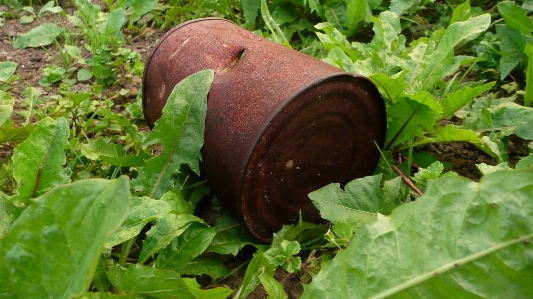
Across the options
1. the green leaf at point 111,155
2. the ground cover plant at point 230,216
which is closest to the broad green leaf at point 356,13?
the ground cover plant at point 230,216

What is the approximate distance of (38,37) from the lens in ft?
11.0

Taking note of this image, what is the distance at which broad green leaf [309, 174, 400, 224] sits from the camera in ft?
5.74

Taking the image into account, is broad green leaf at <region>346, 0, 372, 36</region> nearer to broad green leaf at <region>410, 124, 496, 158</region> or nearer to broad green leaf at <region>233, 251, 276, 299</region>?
broad green leaf at <region>410, 124, 496, 158</region>

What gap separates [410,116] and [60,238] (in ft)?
4.47

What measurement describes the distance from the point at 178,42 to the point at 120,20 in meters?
1.03

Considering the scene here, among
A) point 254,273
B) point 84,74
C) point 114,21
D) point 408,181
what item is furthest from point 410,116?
point 84,74

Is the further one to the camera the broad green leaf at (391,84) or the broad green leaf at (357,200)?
the broad green leaf at (391,84)

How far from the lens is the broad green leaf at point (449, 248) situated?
1.13 metres

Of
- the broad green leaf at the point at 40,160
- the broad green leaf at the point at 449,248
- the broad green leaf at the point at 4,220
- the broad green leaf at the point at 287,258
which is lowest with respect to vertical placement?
the broad green leaf at the point at 287,258

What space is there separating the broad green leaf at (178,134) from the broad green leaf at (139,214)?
0.27 metres

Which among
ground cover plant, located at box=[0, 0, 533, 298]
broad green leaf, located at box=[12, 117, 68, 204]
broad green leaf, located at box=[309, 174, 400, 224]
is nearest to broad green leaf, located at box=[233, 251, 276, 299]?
ground cover plant, located at box=[0, 0, 533, 298]

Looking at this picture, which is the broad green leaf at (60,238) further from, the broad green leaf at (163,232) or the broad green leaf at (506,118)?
the broad green leaf at (506,118)

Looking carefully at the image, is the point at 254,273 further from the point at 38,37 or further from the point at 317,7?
the point at 38,37

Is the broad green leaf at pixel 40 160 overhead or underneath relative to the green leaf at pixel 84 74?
overhead
